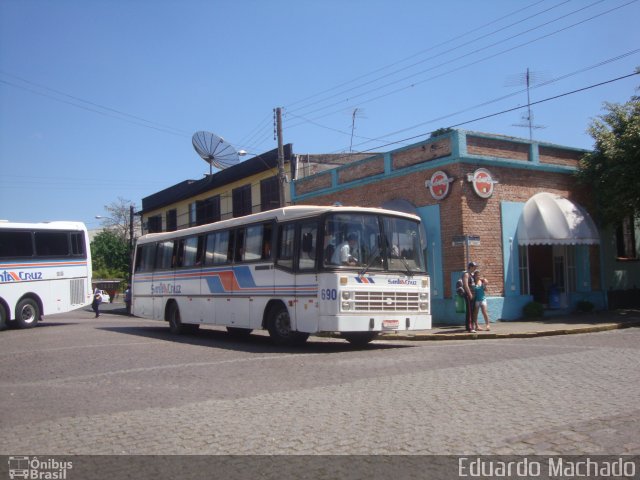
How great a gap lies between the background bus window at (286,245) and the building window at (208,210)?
25189 mm

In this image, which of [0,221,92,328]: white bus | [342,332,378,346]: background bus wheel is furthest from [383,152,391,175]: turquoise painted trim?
[0,221,92,328]: white bus

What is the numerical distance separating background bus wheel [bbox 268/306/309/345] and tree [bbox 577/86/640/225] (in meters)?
12.4

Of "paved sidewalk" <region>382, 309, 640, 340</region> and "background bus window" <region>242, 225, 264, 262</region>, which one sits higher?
"background bus window" <region>242, 225, 264, 262</region>

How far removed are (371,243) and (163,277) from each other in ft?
28.7

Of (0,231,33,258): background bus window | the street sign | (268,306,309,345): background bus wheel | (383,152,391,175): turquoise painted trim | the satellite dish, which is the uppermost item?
the satellite dish

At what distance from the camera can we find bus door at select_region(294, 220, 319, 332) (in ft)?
39.9

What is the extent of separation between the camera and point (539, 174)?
20.2 metres

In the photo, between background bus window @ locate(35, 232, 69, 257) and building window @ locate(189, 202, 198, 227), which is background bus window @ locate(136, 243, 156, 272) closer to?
background bus window @ locate(35, 232, 69, 257)

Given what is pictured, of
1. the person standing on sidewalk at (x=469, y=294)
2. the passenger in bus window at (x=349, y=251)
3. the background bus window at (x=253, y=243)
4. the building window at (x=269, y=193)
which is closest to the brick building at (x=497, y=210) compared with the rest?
the person standing on sidewalk at (x=469, y=294)

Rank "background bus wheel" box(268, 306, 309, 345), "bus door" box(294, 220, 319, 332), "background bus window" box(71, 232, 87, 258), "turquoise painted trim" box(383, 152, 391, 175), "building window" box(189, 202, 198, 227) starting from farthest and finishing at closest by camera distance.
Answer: "building window" box(189, 202, 198, 227)
"background bus window" box(71, 232, 87, 258)
"turquoise painted trim" box(383, 152, 391, 175)
"background bus wheel" box(268, 306, 309, 345)
"bus door" box(294, 220, 319, 332)

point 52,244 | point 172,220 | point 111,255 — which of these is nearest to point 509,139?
point 52,244

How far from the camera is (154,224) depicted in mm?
48281

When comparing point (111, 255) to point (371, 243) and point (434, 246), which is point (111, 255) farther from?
point (371, 243)

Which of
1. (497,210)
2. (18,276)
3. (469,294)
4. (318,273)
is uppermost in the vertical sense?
(497,210)
